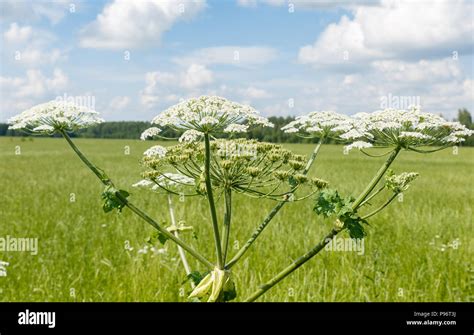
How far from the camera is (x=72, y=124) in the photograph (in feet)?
6.61

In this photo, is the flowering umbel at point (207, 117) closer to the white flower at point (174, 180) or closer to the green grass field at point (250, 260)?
the white flower at point (174, 180)

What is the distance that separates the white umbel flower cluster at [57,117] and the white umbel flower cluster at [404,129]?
1021 mm

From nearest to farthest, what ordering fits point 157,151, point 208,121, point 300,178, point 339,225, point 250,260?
point 208,121 → point 339,225 → point 300,178 → point 157,151 → point 250,260

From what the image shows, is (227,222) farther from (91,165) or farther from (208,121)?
(91,165)

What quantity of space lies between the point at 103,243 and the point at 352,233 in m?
5.25

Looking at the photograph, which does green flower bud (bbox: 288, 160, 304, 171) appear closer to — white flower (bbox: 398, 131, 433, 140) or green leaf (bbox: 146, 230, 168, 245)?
white flower (bbox: 398, 131, 433, 140)

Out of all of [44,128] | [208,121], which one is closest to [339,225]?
[208,121]

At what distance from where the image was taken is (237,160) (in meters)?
1.94

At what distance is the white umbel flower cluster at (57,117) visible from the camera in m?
1.98

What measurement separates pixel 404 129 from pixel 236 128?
705 mm

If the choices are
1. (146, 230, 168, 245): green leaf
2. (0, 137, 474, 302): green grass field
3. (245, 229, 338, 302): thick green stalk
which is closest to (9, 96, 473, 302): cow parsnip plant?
(245, 229, 338, 302): thick green stalk

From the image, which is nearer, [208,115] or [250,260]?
[208,115]

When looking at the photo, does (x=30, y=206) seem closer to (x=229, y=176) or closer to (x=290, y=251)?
(x=290, y=251)

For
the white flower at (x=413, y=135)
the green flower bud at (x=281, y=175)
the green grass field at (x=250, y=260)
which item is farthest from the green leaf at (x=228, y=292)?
the green grass field at (x=250, y=260)
